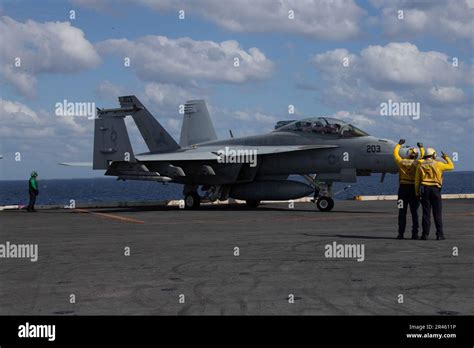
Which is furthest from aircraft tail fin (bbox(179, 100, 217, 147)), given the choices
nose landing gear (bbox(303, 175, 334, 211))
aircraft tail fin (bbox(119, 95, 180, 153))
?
nose landing gear (bbox(303, 175, 334, 211))

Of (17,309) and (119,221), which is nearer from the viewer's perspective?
(17,309)

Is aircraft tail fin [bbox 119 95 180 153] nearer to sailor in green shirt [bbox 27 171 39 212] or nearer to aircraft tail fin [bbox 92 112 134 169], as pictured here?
aircraft tail fin [bbox 92 112 134 169]

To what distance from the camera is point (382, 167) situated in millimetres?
24109

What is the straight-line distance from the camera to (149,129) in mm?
32719

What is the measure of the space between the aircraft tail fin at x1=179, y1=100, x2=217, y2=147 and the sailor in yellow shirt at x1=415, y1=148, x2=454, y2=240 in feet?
72.5

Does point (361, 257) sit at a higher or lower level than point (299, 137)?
lower

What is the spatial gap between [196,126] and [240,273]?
2662 cm

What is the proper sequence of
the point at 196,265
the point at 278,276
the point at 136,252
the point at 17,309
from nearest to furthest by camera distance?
the point at 17,309, the point at 278,276, the point at 196,265, the point at 136,252

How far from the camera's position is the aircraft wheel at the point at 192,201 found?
29.6 m

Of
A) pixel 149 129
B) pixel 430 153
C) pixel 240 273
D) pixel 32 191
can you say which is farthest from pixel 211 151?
pixel 240 273

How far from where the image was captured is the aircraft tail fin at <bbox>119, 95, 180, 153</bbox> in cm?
3180
